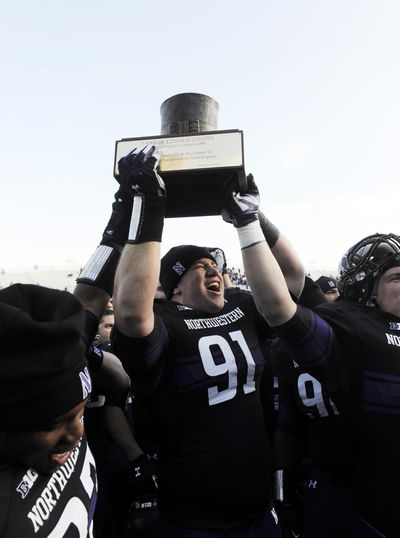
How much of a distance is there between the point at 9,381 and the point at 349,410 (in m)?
1.64

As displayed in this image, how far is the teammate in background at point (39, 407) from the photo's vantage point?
0.95 metres

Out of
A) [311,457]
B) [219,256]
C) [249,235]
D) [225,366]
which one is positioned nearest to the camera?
[249,235]

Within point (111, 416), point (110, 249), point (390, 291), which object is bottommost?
point (111, 416)

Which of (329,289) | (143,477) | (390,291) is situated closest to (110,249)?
(390,291)

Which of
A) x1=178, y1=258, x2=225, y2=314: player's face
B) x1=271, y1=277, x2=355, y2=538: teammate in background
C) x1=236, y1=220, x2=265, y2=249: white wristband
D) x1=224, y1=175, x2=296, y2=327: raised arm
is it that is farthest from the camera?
x1=271, y1=277, x2=355, y2=538: teammate in background

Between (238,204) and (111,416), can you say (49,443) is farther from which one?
(111,416)

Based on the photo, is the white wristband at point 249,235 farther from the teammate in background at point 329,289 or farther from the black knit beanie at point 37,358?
the teammate in background at point 329,289

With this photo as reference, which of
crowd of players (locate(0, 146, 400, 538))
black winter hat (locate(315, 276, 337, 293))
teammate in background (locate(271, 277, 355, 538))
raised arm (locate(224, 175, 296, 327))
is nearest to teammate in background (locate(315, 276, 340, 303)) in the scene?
black winter hat (locate(315, 276, 337, 293))

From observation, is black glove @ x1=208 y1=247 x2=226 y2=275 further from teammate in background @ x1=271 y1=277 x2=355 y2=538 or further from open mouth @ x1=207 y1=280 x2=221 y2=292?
open mouth @ x1=207 y1=280 x2=221 y2=292

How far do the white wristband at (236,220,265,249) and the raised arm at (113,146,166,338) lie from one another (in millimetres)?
427

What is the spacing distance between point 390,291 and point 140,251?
1389 mm

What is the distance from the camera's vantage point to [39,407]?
3.29 ft

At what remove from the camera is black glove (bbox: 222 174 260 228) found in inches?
81.0

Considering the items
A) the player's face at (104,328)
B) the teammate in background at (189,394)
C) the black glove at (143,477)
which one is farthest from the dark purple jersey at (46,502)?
the player's face at (104,328)
